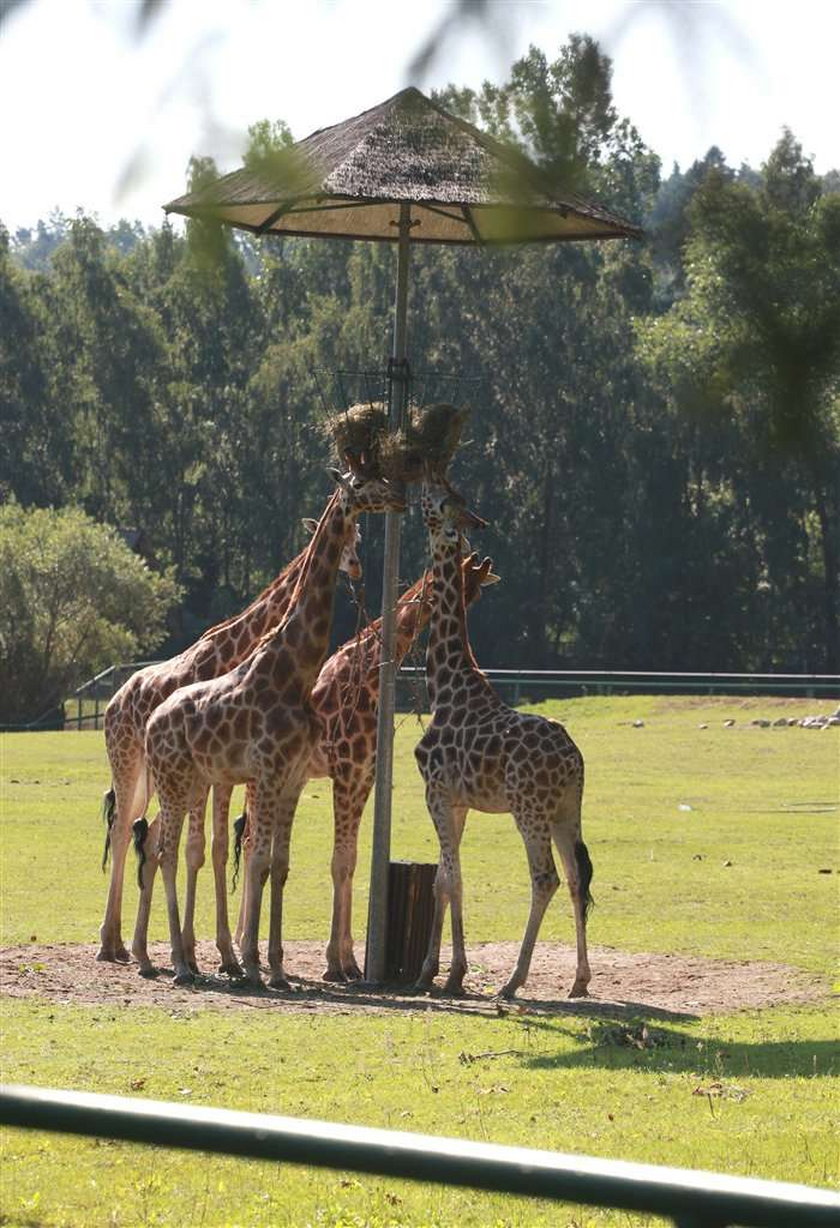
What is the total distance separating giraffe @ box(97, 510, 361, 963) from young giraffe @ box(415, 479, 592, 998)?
78cm

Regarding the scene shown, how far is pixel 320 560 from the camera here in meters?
11.4

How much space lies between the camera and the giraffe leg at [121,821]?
1181 cm

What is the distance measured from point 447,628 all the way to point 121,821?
98.9 inches

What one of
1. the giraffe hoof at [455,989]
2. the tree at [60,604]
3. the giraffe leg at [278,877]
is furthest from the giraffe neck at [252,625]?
the tree at [60,604]

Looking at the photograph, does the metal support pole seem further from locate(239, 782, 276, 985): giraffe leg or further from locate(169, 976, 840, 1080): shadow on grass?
locate(239, 782, 276, 985): giraffe leg

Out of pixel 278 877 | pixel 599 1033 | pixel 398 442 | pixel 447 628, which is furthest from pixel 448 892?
pixel 398 442

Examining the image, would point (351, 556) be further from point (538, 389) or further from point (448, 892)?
point (538, 389)

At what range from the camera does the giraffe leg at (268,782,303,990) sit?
35.0 ft

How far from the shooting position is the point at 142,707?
1203 cm

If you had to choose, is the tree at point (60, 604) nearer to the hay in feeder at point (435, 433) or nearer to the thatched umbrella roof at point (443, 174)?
the hay in feeder at point (435, 433)

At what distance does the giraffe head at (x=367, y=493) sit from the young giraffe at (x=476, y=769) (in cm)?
21

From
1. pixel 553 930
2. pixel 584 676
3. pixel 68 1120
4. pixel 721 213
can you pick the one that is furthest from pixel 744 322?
pixel 584 676

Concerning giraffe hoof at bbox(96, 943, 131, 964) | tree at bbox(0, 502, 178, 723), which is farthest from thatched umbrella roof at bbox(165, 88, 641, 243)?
tree at bbox(0, 502, 178, 723)

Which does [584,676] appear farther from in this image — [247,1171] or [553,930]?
[247,1171]
